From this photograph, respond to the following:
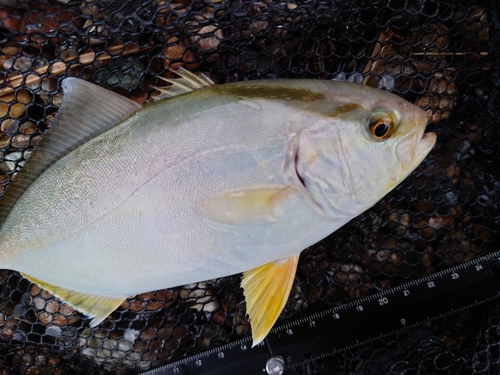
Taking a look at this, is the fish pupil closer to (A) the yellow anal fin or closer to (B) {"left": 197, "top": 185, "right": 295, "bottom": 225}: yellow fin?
(B) {"left": 197, "top": 185, "right": 295, "bottom": 225}: yellow fin

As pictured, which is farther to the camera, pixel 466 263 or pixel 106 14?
pixel 466 263

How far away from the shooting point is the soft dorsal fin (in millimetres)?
1380

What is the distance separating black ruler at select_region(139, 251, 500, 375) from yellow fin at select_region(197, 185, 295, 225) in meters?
0.79

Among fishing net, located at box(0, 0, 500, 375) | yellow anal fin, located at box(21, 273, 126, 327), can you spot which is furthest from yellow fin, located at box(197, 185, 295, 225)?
fishing net, located at box(0, 0, 500, 375)

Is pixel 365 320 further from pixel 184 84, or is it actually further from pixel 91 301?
pixel 184 84

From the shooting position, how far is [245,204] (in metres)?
1.31

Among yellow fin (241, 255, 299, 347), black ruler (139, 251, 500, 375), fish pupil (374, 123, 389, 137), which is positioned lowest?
black ruler (139, 251, 500, 375)

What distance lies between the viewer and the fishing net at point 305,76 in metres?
1.73

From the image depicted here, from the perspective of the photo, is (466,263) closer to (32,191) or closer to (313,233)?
(313,233)

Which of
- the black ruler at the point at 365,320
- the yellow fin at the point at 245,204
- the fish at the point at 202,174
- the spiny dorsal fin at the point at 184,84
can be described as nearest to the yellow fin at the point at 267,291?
the fish at the point at 202,174

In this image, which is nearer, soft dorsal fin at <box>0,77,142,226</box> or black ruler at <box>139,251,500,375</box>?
soft dorsal fin at <box>0,77,142,226</box>

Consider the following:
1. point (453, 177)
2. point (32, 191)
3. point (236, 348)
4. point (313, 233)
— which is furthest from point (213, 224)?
point (453, 177)

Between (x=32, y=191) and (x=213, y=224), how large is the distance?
653 millimetres

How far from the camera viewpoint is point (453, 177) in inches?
75.7
